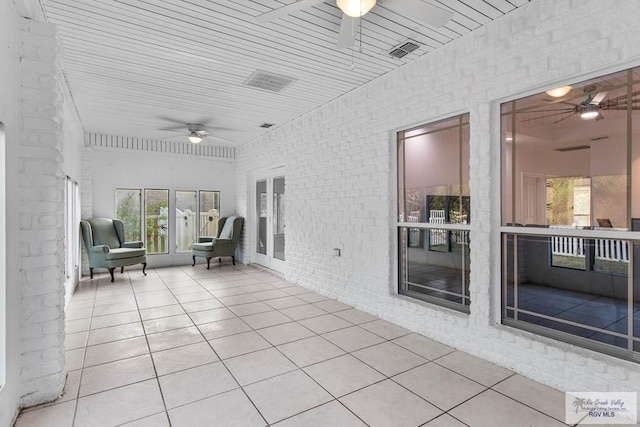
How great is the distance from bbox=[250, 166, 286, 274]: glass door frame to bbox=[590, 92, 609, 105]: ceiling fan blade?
4.60m

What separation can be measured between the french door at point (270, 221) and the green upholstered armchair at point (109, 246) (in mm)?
2300

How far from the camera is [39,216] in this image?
7.47ft

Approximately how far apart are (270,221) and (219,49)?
3.95 meters

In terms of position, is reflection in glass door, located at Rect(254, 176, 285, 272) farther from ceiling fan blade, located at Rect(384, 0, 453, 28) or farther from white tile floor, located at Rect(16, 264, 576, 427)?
ceiling fan blade, located at Rect(384, 0, 453, 28)

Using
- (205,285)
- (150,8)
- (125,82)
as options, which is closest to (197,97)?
(125,82)

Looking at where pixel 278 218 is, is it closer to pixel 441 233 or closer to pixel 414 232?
pixel 414 232

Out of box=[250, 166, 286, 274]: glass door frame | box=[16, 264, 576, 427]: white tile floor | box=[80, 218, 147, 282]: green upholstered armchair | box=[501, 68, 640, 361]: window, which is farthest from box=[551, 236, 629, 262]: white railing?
box=[80, 218, 147, 282]: green upholstered armchair

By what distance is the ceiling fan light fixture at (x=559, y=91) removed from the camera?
248 cm

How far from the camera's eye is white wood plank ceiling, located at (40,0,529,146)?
2617mm

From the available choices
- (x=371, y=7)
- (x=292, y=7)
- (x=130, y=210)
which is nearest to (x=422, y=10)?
(x=371, y=7)

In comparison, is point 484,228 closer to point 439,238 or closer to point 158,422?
point 439,238

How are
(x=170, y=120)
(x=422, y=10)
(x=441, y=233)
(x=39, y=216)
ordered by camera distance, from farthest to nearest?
(x=170, y=120)
(x=441, y=233)
(x=39, y=216)
(x=422, y=10)

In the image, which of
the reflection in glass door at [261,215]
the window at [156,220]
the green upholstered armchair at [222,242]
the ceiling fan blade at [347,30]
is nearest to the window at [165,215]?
the window at [156,220]

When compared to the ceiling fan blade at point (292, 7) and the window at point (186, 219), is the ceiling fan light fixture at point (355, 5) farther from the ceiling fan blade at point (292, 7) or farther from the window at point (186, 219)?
the window at point (186, 219)
